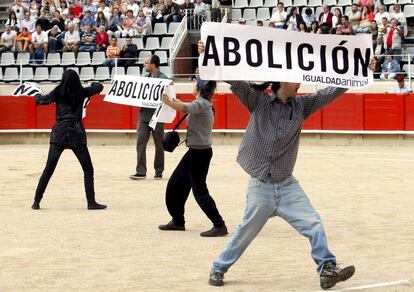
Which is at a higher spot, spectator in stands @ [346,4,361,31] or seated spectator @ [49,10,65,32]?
spectator in stands @ [346,4,361,31]

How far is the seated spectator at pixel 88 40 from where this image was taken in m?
28.5

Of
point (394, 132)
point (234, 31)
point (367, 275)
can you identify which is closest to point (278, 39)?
point (234, 31)

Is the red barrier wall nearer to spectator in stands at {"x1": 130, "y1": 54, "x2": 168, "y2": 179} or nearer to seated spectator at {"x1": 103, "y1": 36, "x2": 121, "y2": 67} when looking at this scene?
seated spectator at {"x1": 103, "y1": 36, "x2": 121, "y2": 67}

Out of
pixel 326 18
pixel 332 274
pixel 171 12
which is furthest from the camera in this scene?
pixel 171 12

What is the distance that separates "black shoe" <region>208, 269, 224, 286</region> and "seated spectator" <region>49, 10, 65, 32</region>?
2195 cm

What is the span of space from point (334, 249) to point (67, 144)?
3.80 meters

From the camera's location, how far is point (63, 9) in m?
30.5

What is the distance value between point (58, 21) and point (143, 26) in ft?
8.03

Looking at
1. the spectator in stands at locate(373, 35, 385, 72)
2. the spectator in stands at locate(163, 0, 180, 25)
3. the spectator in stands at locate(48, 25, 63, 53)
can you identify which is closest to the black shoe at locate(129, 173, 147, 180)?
the spectator in stands at locate(373, 35, 385, 72)

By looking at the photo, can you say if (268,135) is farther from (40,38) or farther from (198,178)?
(40,38)

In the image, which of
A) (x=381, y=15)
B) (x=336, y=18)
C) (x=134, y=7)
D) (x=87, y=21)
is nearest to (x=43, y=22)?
(x=87, y=21)

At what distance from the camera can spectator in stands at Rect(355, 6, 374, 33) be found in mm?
25353

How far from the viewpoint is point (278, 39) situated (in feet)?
26.3

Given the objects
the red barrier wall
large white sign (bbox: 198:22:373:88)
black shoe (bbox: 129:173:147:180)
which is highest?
large white sign (bbox: 198:22:373:88)
